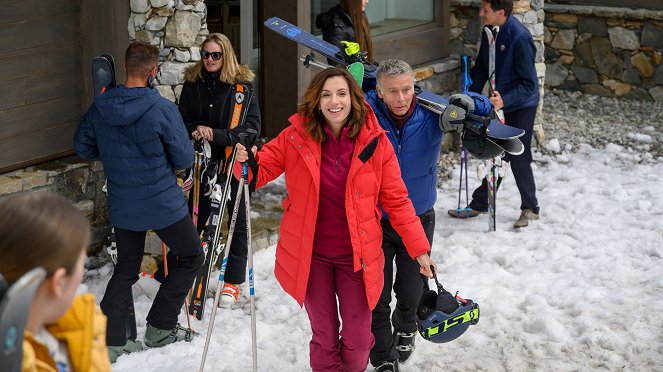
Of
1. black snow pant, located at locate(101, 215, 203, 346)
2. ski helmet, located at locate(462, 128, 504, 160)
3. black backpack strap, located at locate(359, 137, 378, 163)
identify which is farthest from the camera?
black snow pant, located at locate(101, 215, 203, 346)

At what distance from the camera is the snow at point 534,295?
558 centimetres

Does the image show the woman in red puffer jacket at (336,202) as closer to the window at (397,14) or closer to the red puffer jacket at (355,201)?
the red puffer jacket at (355,201)

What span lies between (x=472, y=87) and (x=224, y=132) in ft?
9.42

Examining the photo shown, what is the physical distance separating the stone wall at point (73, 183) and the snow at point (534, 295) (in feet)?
1.28

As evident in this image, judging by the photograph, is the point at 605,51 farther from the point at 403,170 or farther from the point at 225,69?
the point at 403,170

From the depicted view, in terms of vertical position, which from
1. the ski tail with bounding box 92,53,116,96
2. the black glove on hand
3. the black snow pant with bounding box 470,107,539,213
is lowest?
the black snow pant with bounding box 470,107,539,213

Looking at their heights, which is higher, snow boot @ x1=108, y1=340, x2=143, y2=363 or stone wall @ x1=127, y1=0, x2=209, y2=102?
stone wall @ x1=127, y1=0, x2=209, y2=102

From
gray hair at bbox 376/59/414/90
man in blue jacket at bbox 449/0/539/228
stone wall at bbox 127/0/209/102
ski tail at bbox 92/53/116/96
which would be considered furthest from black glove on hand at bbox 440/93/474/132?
man in blue jacket at bbox 449/0/539/228

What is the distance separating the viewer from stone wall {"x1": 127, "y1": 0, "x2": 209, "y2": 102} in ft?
21.1

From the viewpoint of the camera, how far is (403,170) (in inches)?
201

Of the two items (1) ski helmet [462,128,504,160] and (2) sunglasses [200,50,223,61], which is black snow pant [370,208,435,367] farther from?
(2) sunglasses [200,50,223,61]

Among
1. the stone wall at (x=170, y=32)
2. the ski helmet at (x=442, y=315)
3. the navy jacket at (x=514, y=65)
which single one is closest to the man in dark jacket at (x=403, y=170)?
the ski helmet at (x=442, y=315)

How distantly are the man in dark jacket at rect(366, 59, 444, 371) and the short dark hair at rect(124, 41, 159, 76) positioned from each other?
3.82ft

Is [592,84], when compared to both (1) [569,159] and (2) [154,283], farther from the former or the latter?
(2) [154,283]
